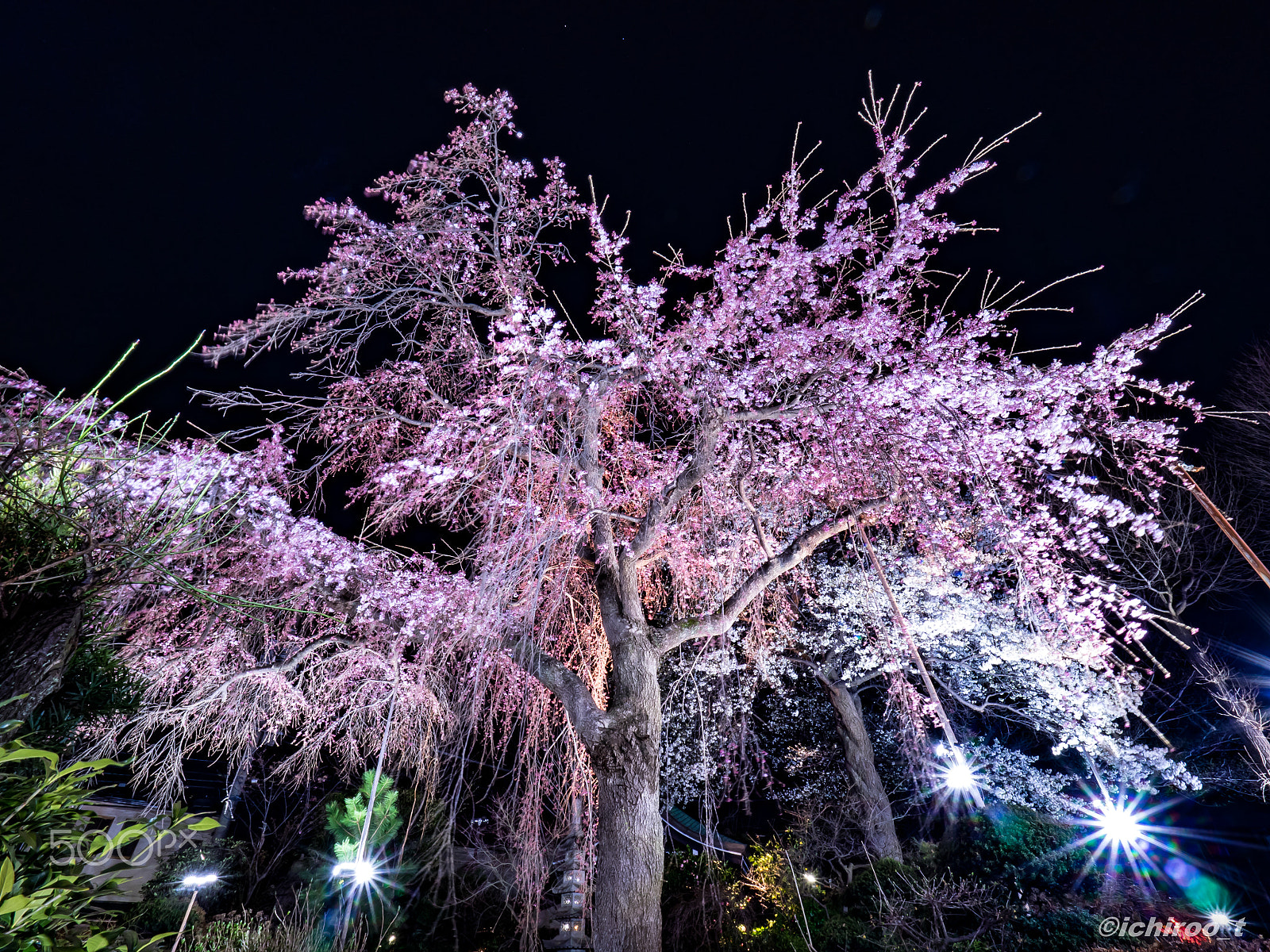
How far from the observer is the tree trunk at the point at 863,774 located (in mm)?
9047

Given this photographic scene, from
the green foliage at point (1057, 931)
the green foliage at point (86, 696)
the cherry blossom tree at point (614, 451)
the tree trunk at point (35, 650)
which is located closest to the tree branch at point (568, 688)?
the cherry blossom tree at point (614, 451)

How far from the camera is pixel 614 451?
24.0ft

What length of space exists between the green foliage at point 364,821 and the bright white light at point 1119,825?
10.8 meters

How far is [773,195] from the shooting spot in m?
5.97

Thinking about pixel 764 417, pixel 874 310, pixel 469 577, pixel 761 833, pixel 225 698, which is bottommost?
pixel 761 833

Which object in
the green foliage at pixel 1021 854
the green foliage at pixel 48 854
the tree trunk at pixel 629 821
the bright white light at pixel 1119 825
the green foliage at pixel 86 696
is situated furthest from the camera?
the bright white light at pixel 1119 825

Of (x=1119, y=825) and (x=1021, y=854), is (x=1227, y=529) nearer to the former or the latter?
(x=1021, y=854)

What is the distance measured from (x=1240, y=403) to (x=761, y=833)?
12.9 metres

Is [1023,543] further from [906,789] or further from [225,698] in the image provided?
[906,789]

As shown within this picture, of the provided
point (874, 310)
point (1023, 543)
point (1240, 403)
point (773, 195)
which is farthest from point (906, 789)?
point (773, 195)

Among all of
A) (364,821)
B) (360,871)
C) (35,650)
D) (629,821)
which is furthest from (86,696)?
(364,821)

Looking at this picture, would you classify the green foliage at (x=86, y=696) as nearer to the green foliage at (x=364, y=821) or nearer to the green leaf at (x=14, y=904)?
the green leaf at (x=14, y=904)

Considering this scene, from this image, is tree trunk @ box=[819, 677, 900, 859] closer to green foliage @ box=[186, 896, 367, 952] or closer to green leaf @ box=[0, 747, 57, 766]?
green foliage @ box=[186, 896, 367, 952]

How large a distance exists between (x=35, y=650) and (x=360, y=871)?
887cm
